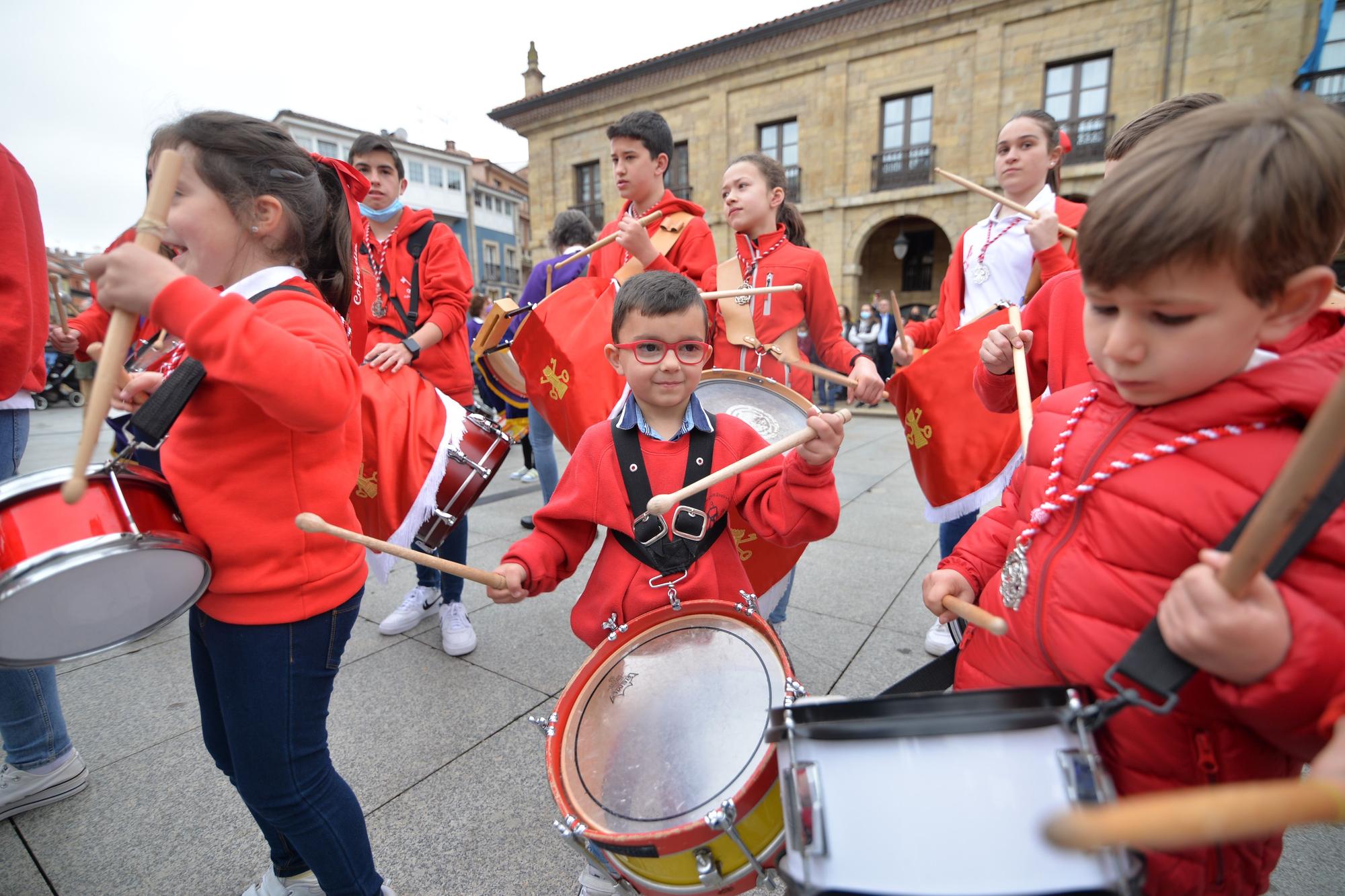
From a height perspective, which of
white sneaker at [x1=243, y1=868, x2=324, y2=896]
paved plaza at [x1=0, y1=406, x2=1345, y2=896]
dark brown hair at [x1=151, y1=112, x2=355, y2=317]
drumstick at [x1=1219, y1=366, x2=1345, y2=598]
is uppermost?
dark brown hair at [x1=151, y1=112, x2=355, y2=317]

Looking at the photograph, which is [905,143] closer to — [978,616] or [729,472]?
[729,472]

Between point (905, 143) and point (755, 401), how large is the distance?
16152 millimetres

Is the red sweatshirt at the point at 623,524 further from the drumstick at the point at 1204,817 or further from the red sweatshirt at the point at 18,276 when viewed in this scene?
the red sweatshirt at the point at 18,276

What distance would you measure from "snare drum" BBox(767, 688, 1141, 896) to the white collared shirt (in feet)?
6.93

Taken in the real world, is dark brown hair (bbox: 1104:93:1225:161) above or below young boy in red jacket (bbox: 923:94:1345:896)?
above

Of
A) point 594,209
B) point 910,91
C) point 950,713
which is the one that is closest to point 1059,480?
point 950,713

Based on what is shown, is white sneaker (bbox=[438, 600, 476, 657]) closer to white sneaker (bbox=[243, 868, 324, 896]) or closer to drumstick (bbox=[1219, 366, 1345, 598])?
white sneaker (bbox=[243, 868, 324, 896])

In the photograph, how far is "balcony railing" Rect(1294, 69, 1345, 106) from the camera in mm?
12078

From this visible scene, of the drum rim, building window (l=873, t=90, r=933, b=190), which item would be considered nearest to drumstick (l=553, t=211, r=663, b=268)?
the drum rim

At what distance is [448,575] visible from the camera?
10.3ft

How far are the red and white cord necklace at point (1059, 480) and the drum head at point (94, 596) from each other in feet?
4.87

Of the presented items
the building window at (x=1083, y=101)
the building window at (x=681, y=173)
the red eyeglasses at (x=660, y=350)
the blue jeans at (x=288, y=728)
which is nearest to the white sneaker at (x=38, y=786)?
the blue jeans at (x=288, y=728)

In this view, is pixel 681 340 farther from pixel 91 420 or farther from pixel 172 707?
pixel 172 707

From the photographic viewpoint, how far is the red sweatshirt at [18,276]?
5.51ft
